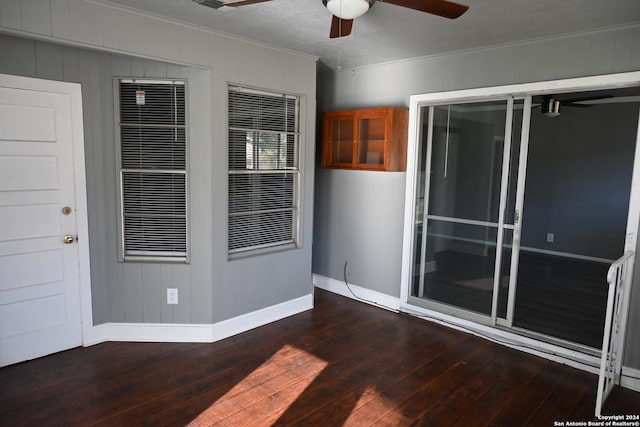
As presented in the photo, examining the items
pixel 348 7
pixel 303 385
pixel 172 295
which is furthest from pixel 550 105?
pixel 172 295

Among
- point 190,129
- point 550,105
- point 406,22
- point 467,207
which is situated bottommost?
point 467,207

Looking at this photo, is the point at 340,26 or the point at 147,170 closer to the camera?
the point at 340,26

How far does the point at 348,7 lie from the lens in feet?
7.35

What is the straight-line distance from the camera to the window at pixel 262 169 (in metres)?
3.69

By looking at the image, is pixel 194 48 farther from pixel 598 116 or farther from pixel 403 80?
pixel 598 116

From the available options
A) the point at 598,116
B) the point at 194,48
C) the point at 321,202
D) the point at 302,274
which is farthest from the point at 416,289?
the point at 598,116

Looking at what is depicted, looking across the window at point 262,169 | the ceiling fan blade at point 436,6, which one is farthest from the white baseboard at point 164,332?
the ceiling fan blade at point 436,6

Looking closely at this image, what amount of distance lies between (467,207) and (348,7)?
230 centimetres

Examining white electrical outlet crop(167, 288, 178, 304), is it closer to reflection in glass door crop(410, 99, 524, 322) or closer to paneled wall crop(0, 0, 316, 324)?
paneled wall crop(0, 0, 316, 324)

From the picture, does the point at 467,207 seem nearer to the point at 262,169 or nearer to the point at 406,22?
the point at 406,22

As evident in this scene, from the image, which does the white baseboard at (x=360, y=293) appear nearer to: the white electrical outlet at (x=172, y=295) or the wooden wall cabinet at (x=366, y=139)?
the wooden wall cabinet at (x=366, y=139)

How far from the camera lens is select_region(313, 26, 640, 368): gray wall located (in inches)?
119

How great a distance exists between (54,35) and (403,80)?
294cm

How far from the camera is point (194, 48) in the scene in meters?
3.26
